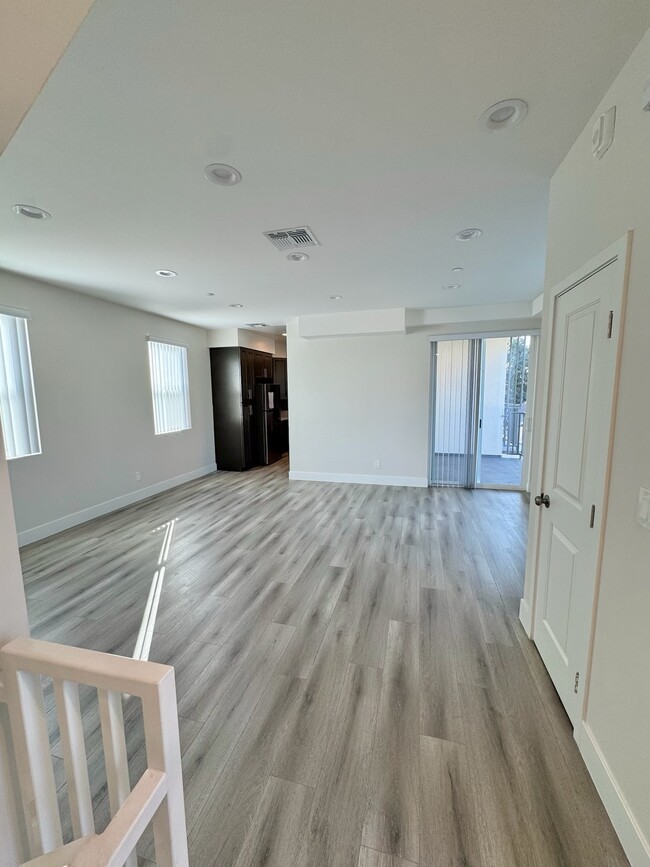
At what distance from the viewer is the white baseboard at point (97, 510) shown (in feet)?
12.1

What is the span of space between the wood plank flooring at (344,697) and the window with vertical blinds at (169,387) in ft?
7.95

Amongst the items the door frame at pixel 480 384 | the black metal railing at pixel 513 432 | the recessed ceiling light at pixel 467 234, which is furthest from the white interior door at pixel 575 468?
the black metal railing at pixel 513 432

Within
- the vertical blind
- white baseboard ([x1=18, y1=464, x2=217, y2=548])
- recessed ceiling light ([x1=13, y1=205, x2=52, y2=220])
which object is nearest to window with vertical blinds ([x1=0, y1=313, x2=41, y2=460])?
white baseboard ([x1=18, y1=464, x2=217, y2=548])

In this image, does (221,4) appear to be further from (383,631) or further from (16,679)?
(383,631)

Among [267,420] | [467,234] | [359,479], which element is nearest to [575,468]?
[467,234]

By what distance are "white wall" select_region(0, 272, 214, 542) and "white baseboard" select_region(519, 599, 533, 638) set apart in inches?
179

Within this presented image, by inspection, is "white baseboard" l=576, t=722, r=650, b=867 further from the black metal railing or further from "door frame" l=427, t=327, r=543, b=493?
the black metal railing

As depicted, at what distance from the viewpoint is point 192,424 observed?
6219mm

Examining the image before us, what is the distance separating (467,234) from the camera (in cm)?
264

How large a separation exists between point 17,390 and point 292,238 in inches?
125

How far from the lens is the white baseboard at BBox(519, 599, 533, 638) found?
83.7 inches

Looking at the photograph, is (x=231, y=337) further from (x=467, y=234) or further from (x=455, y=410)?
(x=467, y=234)

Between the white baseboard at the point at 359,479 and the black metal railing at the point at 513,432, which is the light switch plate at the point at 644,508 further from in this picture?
the black metal railing at the point at 513,432

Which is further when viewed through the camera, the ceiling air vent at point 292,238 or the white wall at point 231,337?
the white wall at point 231,337
